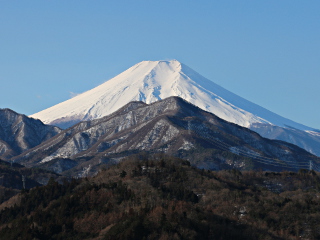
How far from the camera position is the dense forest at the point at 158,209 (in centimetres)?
9603

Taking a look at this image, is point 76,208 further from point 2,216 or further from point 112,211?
point 2,216

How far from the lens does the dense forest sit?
3781 inches

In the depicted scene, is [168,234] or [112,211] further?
[112,211]

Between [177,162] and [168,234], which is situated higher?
[177,162]

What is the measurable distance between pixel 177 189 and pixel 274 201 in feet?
54.9

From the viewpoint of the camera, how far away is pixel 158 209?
101 metres

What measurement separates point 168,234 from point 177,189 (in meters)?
31.6

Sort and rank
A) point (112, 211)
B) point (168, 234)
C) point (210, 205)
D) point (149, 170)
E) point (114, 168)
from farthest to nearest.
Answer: point (114, 168), point (149, 170), point (210, 205), point (112, 211), point (168, 234)

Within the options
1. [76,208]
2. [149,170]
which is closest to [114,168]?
[149,170]

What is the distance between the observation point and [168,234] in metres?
91.2

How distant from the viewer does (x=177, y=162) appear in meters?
148

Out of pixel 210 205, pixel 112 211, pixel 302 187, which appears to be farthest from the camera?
pixel 302 187

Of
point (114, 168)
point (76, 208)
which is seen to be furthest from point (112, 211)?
point (114, 168)

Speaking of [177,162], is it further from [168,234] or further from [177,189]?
[168,234]
